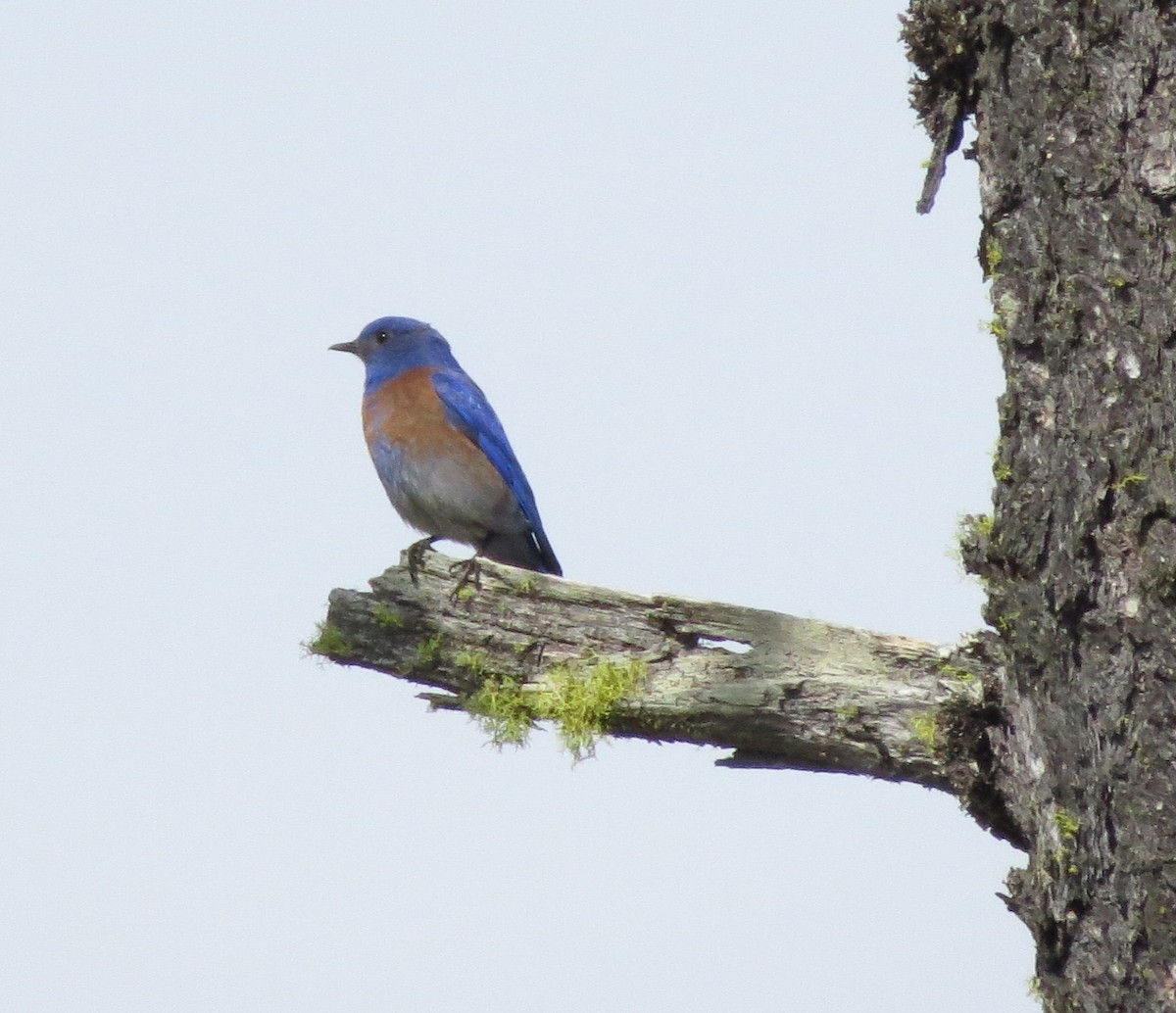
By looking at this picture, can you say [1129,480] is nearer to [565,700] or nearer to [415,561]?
[565,700]

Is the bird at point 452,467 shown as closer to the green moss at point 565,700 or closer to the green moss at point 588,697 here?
the green moss at point 565,700

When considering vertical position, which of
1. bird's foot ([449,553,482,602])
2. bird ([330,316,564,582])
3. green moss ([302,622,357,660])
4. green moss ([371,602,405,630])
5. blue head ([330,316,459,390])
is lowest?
green moss ([302,622,357,660])

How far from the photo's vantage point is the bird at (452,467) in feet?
24.2

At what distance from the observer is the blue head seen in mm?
8227

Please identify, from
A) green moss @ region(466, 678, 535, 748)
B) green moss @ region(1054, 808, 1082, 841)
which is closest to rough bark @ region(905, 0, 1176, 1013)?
green moss @ region(1054, 808, 1082, 841)

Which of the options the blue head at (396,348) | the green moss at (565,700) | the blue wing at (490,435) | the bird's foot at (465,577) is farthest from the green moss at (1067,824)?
the blue head at (396,348)

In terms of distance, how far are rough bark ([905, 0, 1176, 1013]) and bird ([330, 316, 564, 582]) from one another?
4.04 m

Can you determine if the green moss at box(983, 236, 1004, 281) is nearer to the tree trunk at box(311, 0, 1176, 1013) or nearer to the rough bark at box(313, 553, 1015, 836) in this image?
the tree trunk at box(311, 0, 1176, 1013)

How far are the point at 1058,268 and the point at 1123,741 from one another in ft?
3.75

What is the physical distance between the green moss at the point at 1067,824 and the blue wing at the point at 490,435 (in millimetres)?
4463

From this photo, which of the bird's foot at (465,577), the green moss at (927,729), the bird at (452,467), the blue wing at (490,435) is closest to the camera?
the green moss at (927,729)

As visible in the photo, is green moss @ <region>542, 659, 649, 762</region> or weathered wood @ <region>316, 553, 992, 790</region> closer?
weathered wood @ <region>316, 553, 992, 790</region>

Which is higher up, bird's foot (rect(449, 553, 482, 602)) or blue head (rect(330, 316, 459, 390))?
blue head (rect(330, 316, 459, 390))

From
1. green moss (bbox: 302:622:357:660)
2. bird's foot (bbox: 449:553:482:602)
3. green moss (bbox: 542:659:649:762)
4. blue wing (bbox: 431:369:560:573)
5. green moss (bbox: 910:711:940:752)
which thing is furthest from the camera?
blue wing (bbox: 431:369:560:573)
